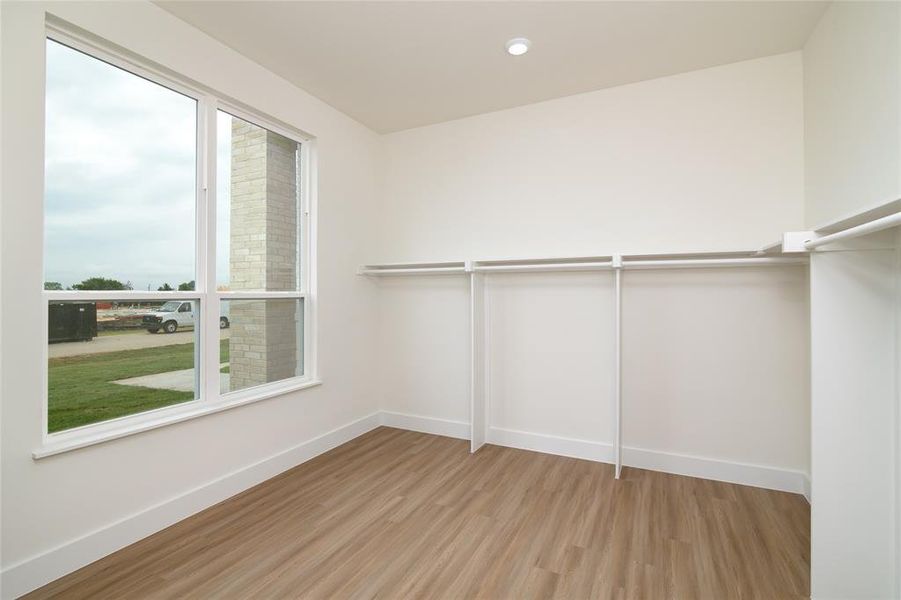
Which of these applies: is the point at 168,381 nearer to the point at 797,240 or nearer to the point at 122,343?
the point at 122,343

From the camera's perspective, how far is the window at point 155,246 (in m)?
1.90

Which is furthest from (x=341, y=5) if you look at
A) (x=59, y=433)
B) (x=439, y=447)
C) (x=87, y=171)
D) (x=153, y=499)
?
(x=439, y=447)

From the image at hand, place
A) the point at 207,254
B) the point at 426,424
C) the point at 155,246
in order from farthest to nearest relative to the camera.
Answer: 1. the point at 426,424
2. the point at 207,254
3. the point at 155,246

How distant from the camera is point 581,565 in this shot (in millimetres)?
1882

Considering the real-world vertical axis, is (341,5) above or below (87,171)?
above

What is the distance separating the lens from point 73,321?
1.92 metres

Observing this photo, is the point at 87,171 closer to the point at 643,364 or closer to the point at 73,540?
the point at 73,540

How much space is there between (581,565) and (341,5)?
3.03 meters

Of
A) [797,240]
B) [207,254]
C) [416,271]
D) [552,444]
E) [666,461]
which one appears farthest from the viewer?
[416,271]

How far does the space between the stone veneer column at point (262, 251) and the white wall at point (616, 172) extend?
99 centimetres

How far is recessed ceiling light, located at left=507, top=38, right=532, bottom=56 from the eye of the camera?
2.43m

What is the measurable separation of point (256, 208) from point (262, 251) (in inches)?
11.7

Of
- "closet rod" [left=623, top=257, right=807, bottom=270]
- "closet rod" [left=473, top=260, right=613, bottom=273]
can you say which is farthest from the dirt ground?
"closet rod" [left=623, top=257, right=807, bottom=270]

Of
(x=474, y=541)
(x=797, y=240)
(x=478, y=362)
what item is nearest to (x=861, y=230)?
(x=797, y=240)
